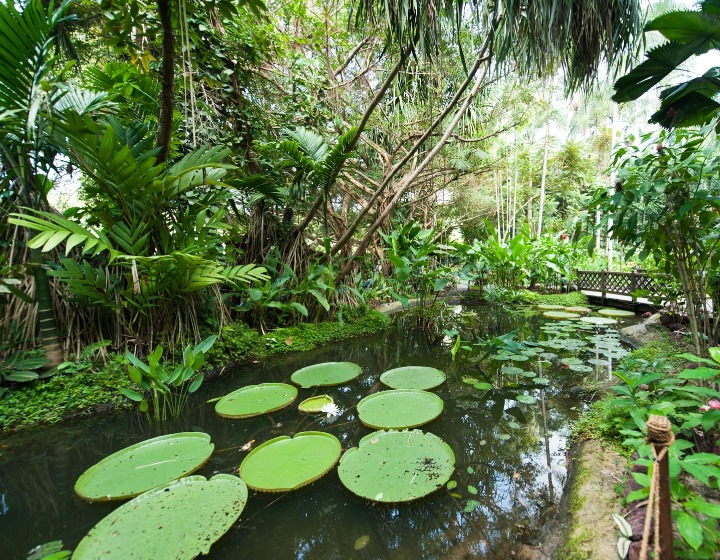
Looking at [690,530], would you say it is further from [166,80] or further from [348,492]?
[166,80]

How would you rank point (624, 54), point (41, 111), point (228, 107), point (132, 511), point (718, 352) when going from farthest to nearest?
1. point (228, 107)
2. point (624, 54)
3. point (41, 111)
4. point (132, 511)
5. point (718, 352)

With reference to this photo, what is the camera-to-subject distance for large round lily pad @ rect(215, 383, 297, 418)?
1.77 m

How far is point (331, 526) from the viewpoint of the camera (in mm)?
1077

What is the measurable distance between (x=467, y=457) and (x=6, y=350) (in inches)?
111

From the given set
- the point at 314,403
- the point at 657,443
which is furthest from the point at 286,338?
the point at 657,443

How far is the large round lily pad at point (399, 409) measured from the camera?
5.22 ft

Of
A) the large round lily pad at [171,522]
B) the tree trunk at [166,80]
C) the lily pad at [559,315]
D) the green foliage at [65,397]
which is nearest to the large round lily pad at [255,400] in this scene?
the large round lily pad at [171,522]

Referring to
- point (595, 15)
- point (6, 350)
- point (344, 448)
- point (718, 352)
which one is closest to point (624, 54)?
point (595, 15)

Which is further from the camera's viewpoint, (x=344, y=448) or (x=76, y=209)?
(x=76, y=209)

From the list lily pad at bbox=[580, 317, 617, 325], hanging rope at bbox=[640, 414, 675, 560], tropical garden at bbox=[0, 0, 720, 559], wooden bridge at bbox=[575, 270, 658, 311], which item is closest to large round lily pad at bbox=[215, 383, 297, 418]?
tropical garden at bbox=[0, 0, 720, 559]

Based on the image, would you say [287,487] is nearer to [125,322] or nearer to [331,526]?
[331,526]

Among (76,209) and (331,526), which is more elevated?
(76,209)

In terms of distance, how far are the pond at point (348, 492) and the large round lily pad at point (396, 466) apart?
8 centimetres

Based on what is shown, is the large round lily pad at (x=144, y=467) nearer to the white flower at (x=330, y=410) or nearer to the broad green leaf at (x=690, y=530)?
the white flower at (x=330, y=410)
